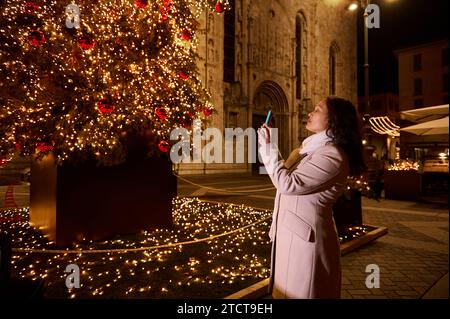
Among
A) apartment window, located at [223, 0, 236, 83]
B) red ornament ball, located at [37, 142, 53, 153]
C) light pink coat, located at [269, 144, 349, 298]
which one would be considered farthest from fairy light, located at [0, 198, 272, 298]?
apartment window, located at [223, 0, 236, 83]

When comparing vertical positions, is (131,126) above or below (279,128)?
below

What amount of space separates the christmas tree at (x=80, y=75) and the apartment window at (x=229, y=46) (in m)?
19.4

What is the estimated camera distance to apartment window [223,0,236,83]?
2461 centimetres

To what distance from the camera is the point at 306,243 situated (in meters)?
1.99

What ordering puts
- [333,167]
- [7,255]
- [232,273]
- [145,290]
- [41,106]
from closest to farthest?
[333,167]
[7,255]
[145,290]
[232,273]
[41,106]

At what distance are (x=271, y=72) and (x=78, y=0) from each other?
78.3 feet

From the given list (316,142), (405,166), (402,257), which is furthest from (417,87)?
(316,142)

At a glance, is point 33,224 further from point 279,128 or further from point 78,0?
point 279,128

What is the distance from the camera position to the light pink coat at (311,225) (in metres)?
1.95

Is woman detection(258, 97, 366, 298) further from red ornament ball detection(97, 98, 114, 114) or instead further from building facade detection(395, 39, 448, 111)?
building facade detection(395, 39, 448, 111)

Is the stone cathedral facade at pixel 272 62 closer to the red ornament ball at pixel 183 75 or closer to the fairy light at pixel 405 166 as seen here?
the fairy light at pixel 405 166

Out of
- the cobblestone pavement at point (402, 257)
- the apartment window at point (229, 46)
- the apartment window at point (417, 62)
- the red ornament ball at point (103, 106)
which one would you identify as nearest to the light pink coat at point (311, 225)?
the cobblestone pavement at point (402, 257)

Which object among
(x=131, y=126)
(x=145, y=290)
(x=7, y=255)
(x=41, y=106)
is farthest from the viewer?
(x=131, y=126)

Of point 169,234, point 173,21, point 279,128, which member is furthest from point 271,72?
point 169,234
